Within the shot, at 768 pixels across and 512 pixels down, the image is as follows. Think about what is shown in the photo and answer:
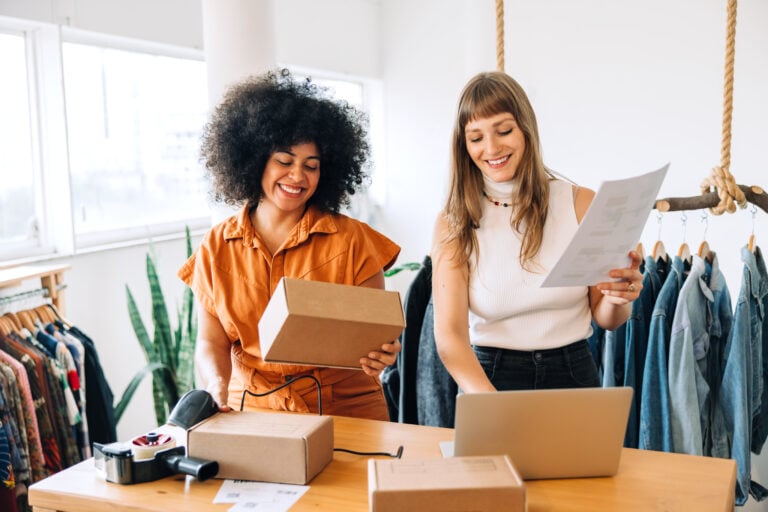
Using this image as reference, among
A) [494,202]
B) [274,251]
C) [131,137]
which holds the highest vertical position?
[131,137]

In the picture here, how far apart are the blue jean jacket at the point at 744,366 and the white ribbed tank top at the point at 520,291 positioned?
0.62 meters

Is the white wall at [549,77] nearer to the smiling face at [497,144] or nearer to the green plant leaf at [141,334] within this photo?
the green plant leaf at [141,334]

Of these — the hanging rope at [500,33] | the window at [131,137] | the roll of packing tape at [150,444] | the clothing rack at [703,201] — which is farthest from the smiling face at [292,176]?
the window at [131,137]

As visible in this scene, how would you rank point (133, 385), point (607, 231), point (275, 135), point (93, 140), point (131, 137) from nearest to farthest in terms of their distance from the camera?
point (607, 231)
point (275, 135)
point (133, 385)
point (93, 140)
point (131, 137)

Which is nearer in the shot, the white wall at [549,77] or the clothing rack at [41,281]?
the clothing rack at [41,281]

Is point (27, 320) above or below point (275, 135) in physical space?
below

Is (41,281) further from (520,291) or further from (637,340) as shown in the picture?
(637,340)

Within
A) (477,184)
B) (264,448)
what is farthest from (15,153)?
(264,448)

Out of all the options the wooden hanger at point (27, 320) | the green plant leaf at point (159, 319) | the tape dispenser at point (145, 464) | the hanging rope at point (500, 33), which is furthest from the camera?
the green plant leaf at point (159, 319)

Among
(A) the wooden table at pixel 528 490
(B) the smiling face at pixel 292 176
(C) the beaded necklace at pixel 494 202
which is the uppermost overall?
(B) the smiling face at pixel 292 176

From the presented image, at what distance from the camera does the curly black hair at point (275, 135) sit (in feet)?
6.72

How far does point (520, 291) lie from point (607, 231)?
40 cm

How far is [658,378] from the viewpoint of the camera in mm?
2256

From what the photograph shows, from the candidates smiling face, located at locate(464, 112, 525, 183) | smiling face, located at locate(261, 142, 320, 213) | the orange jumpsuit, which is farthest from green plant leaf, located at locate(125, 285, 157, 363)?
smiling face, located at locate(464, 112, 525, 183)
